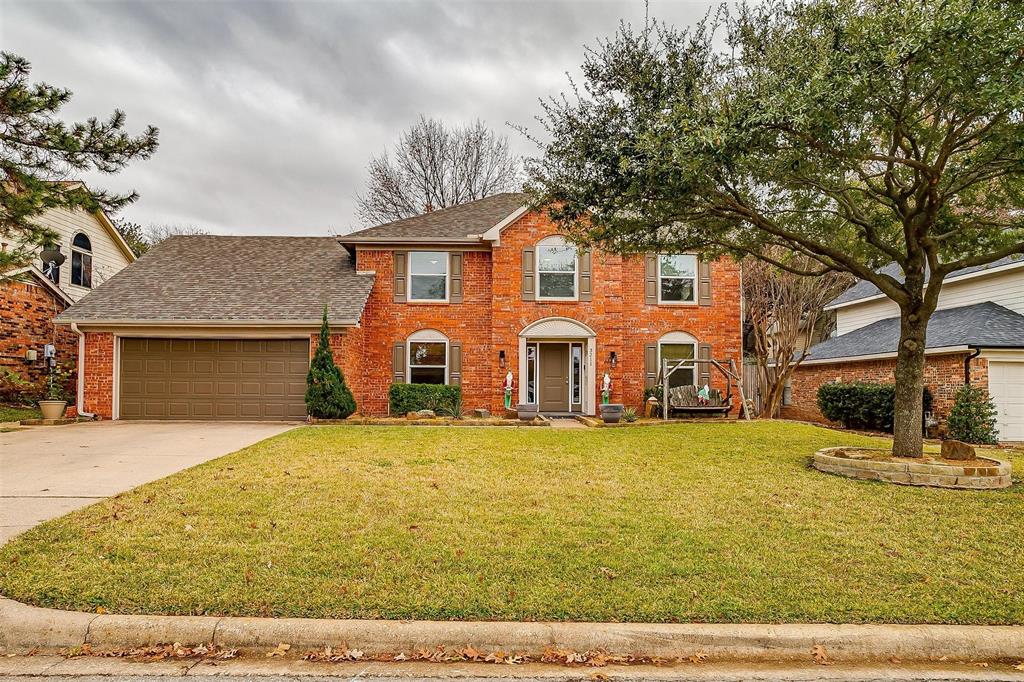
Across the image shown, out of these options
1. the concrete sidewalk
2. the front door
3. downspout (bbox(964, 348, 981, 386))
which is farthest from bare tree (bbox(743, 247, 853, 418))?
the concrete sidewalk

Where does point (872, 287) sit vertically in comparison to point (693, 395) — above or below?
above

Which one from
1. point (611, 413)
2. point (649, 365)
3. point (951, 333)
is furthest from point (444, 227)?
point (951, 333)

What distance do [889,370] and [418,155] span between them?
21626mm

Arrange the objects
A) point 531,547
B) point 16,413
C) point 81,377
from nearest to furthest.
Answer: point 531,547 < point 81,377 < point 16,413

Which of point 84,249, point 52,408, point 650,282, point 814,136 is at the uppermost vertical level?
point 84,249

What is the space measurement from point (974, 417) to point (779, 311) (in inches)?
334

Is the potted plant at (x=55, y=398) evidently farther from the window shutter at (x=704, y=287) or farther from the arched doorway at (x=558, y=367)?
the window shutter at (x=704, y=287)

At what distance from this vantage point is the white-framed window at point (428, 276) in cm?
1653

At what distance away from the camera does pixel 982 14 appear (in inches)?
231

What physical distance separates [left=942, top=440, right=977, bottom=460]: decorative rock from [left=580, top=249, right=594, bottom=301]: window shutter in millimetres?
9430

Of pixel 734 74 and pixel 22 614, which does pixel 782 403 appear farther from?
pixel 22 614

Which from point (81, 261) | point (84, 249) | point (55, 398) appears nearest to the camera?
point (55, 398)

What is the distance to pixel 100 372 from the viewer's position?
1472 cm

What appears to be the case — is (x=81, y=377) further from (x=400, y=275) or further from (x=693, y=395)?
(x=693, y=395)
